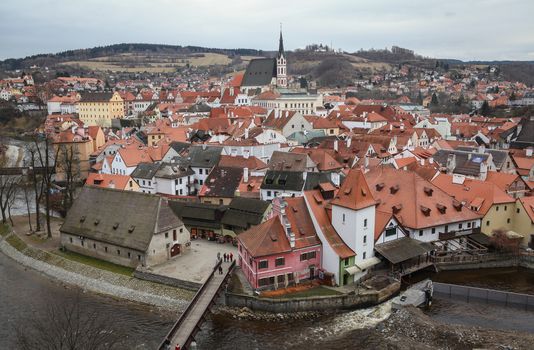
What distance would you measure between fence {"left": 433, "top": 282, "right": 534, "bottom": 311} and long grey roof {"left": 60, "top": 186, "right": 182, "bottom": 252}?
71.0 ft

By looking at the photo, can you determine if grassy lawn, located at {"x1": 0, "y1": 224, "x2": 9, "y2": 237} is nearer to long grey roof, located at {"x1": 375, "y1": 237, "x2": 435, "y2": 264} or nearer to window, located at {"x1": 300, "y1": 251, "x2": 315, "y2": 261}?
window, located at {"x1": 300, "y1": 251, "x2": 315, "y2": 261}

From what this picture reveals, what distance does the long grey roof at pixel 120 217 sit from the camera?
132 ft

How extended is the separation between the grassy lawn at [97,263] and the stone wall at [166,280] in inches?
51.5

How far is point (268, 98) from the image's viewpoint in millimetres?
121250

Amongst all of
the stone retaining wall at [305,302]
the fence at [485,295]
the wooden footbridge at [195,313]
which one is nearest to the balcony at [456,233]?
the fence at [485,295]

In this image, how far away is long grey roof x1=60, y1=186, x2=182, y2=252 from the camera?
40281 mm

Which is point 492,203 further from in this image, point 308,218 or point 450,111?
point 450,111

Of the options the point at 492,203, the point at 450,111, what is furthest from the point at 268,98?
the point at 492,203

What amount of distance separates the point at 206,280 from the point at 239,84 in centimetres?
12366

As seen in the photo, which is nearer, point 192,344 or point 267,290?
point 192,344

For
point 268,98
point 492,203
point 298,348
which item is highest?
point 268,98

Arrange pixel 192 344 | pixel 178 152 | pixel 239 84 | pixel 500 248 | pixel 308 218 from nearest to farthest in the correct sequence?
pixel 192 344 → pixel 308 218 → pixel 500 248 → pixel 178 152 → pixel 239 84

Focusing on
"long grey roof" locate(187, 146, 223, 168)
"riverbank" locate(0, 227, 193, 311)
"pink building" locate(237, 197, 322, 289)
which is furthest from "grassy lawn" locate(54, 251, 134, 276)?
"long grey roof" locate(187, 146, 223, 168)

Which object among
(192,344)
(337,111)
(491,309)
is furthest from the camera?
(337,111)
